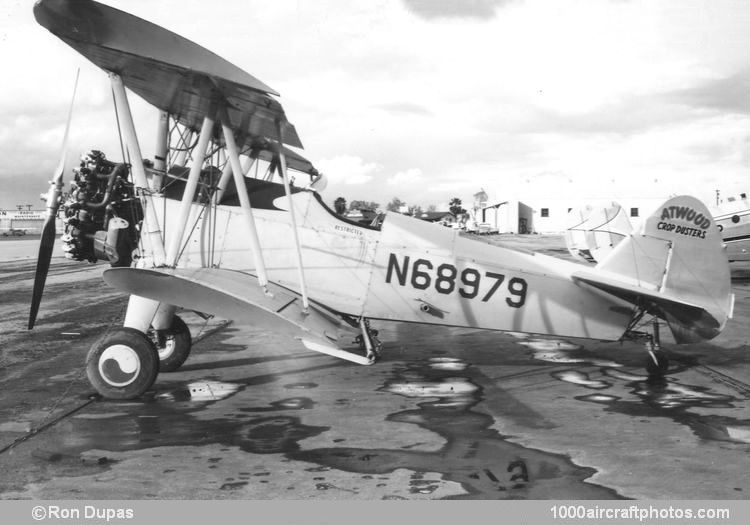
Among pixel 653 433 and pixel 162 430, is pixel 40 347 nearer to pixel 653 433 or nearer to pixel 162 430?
pixel 162 430

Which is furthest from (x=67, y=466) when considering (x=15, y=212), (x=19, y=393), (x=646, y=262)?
(x=15, y=212)

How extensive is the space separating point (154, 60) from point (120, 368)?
2625mm

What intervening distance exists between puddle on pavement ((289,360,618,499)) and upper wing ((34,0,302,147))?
2.79 metres

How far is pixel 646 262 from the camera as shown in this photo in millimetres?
7008

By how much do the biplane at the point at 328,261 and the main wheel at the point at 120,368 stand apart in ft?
0.04

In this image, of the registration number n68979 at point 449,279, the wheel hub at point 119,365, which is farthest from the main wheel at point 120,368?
the registration number n68979 at point 449,279

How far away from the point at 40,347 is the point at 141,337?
11.3ft

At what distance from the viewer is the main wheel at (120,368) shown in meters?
5.82

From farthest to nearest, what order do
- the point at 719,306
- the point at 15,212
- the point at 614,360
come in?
the point at 15,212, the point at 614,360, the point at 719,306

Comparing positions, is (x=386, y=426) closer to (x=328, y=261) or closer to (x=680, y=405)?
(x=328, y=261)

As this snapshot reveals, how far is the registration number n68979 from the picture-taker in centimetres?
675

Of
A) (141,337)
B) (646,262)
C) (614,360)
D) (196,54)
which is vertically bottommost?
(614,360)

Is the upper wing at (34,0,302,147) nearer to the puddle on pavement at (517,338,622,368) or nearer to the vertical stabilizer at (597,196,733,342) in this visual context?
the vertical stabilizer at (597,196,733,342)

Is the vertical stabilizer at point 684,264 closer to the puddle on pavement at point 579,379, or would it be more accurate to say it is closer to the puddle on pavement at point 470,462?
the puddle on pavement at point 579,379
